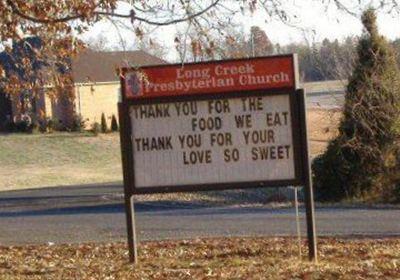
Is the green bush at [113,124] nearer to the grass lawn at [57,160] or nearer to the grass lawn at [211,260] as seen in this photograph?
the grass lawn at [57,160]

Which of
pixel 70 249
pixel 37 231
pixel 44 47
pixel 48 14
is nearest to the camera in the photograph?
pixel 48 14

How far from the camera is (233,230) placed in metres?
17.3

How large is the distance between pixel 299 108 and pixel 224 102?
85 cm

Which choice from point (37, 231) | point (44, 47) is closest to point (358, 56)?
point (37, 231)

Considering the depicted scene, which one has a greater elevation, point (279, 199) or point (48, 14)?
point (48, 14)

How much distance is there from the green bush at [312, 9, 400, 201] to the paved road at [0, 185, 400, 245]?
2.97m

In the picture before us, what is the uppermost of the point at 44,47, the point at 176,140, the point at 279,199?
the point at 44,47

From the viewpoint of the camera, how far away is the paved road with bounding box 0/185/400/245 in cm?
1686

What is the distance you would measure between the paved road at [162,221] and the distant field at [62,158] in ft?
50.2

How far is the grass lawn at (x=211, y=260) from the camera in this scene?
10.5m

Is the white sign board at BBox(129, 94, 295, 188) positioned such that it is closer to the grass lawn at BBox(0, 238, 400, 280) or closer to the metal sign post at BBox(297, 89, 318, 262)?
the metal sign post at BBox(297, 89, 318, 262)

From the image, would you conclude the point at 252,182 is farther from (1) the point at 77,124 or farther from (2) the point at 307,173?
(1) the point at 77,124

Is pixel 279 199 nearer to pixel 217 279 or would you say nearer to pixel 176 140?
pixel 176 140

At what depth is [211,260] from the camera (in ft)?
39.0
